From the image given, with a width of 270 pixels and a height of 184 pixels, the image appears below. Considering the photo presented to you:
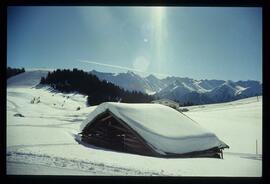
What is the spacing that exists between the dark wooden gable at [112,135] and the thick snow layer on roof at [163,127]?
0.07 meters

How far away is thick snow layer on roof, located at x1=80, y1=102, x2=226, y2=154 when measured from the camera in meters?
6.86

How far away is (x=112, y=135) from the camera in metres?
7.03

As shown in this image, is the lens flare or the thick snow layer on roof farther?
the lens flare

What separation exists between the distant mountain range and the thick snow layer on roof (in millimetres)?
220

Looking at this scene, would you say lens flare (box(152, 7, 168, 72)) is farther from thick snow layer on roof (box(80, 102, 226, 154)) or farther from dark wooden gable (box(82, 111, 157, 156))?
dark wooden gable (box(82, 111, 157, 156))

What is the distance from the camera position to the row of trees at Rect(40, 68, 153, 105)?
7004 mm

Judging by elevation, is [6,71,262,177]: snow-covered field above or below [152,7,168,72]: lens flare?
below

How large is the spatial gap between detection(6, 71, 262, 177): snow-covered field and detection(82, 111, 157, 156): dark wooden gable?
0.09m

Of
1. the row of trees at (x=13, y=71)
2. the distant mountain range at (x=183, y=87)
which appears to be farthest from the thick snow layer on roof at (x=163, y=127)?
the row of trees at (x=13, y=71)

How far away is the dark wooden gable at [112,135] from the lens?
6.92 meters

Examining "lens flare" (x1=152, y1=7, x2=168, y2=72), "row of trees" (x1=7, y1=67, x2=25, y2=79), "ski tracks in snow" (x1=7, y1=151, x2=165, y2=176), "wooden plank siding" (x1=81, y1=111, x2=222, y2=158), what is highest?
"lens flare" (x1=152, y1=7, x2=168, y2=72)

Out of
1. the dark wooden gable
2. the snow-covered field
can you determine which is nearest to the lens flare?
the snow-covered field

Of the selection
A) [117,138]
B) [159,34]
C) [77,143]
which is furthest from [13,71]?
[159,34]

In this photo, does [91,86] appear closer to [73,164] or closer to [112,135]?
[112,135]
